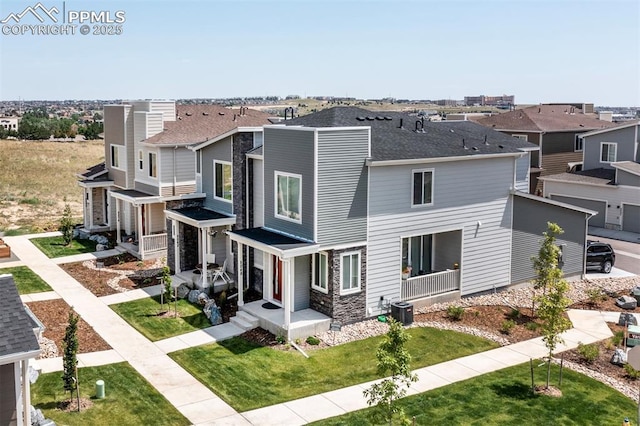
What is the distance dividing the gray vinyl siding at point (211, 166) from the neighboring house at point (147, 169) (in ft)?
2.29

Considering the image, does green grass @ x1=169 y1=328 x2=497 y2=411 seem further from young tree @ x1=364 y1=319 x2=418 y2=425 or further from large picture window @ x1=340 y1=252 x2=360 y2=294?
young tree @ x1=364 y1=319 x2=418 y2=425

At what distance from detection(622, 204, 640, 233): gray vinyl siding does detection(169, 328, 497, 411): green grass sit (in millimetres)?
19604

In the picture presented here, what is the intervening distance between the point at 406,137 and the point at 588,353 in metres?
9.31

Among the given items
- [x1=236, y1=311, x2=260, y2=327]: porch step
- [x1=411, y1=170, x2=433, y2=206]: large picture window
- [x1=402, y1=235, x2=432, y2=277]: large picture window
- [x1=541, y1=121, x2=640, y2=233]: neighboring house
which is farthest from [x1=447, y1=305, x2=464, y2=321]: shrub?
[x1=541, y1=121, x2=640, y2=233]: neighboring house

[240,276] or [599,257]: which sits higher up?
[240,276]

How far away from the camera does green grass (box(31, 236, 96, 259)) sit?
100 ft

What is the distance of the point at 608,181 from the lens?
35375 mm

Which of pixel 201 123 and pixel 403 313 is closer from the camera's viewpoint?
pixel 403 313

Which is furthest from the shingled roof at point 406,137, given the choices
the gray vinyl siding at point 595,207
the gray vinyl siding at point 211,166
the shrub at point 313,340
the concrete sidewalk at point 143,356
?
the gray vinyl siding at point 595,207

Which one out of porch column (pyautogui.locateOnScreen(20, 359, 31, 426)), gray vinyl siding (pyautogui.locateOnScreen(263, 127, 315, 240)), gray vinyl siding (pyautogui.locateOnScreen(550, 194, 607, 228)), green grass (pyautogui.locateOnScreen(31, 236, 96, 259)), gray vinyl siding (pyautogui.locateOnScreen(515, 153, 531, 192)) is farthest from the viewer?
gray vinyl siding (pyautogui.locateOnScreen(550, 194, 607, 228))

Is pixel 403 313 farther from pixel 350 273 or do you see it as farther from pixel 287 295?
pixel 287 295

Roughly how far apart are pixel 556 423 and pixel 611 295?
11.4m

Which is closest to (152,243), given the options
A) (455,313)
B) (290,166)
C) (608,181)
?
(290,166)

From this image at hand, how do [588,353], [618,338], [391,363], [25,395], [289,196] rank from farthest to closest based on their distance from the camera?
[289,196] < [618,338] < [588,353] < [391,363] < [25,395]
